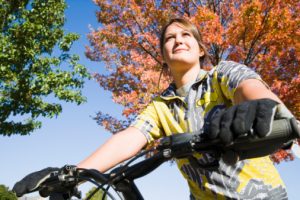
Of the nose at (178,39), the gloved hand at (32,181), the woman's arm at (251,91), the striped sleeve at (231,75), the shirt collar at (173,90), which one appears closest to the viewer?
the woman's arm at (251,91)

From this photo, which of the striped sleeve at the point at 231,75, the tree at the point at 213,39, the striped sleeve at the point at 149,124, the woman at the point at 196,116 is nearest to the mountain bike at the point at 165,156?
the woman at the point at 196,116

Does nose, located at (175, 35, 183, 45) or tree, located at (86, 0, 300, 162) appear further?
tree, located at (86, 0, 300, 162)

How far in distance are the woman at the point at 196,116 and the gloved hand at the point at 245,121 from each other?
17.2 inches

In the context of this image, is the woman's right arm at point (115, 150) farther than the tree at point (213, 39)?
No

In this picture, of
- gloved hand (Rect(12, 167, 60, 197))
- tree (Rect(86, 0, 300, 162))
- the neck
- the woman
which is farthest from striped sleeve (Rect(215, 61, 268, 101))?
tree (Rect(86, 0, 300, 162))

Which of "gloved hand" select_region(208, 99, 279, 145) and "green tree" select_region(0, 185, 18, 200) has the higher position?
"gloved hand" select_region(208, 99, 279, 145)

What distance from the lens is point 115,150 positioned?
2010 millimetres

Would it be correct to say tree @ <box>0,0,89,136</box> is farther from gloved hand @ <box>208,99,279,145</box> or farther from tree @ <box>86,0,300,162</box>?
gloved hand @ <box>208,99,279,145</box>

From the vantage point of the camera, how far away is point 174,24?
2553mm

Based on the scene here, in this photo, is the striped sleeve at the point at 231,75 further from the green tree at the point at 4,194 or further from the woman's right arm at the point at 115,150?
the green tree at the point at 4,194

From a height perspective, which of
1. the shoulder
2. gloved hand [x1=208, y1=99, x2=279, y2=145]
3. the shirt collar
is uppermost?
the shoulder

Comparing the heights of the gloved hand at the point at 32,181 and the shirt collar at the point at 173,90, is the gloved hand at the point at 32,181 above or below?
below

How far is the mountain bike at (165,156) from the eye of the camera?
1017 mm

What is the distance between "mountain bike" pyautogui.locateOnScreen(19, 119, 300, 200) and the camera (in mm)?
1017
